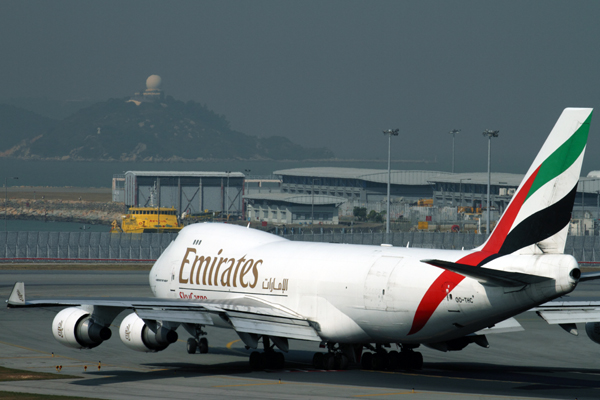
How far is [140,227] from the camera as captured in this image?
12750 centimetres

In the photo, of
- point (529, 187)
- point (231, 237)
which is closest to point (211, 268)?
point (231, 237)

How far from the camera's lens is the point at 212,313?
3266cm

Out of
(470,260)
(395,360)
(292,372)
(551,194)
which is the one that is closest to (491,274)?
(470,260)

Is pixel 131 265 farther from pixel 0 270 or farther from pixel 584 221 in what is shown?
pixel 584 221

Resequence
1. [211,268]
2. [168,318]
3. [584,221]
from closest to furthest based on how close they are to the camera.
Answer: [168,318]
[211,268]
[584,221]

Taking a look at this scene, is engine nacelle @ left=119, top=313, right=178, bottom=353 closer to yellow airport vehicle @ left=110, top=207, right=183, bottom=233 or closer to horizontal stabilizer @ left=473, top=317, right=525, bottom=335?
horizontal stabilizer @ left=473, top=317, right=525, bottom=335

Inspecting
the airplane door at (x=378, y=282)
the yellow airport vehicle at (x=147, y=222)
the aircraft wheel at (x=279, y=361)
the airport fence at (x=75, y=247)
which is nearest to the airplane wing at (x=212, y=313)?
the aircraft wheel at (x=279, y=361)

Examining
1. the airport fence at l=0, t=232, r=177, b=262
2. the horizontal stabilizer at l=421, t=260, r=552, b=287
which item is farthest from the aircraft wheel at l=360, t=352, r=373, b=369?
the airport fence at l=0, t=232, r=177, b=262

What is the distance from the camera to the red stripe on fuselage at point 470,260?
28250 millimetres

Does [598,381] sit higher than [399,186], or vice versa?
[399,186]

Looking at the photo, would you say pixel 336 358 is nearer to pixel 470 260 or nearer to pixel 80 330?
pixel 470 260

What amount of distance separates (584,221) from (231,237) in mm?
92442

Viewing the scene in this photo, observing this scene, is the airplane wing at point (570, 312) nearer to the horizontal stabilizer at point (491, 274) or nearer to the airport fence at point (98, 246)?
the horizontal stabilizer at point (491, 274)

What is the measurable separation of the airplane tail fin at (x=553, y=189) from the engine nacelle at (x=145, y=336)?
13.3m
